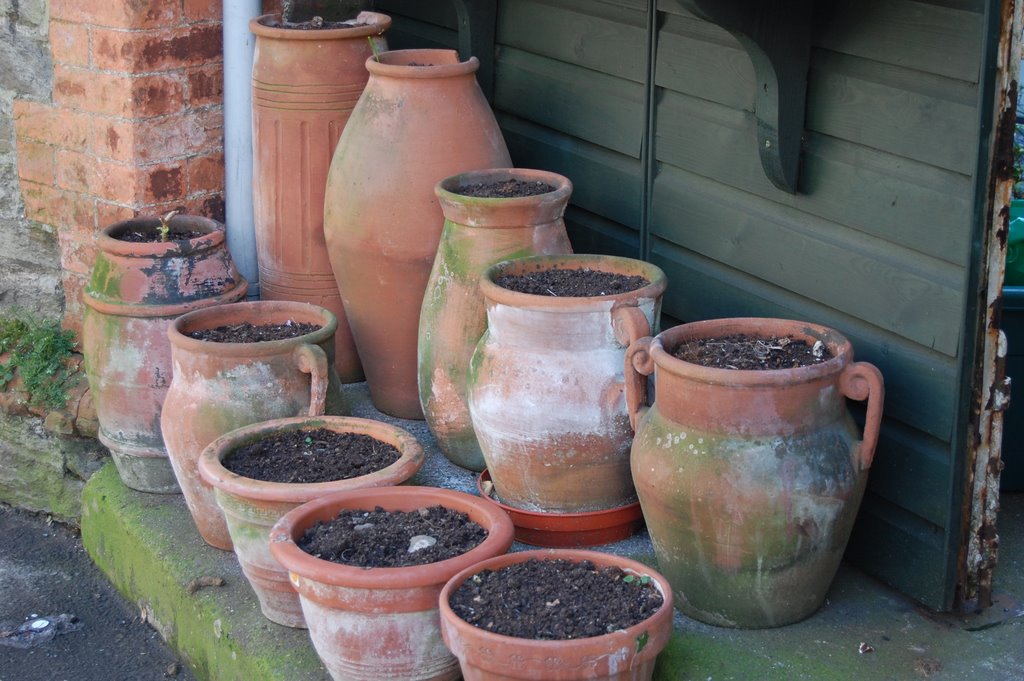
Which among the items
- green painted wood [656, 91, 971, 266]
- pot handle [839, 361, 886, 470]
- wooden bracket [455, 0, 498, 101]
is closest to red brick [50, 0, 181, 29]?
wooden bracket [455, 0, 498, 101]

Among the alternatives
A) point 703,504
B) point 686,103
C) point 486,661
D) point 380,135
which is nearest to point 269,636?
point 486,661

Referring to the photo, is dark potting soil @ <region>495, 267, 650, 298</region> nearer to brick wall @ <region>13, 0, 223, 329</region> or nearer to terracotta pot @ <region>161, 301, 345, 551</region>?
terracotta pot @ <region>161, 301, 345, 551</region>

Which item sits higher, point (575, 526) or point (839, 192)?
point (839, 192)

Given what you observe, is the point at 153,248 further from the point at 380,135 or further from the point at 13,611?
the point at 13,611

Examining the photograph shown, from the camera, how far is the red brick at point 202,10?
3.56 m

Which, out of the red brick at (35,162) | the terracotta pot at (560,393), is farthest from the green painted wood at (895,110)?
the red brick at (35,162)

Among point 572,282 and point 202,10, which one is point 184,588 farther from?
point 202,10

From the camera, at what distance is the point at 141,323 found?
10.5ft

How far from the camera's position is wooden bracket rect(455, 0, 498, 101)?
3.69m

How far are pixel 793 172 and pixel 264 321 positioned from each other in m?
1.34

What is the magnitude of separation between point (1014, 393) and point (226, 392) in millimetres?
1878

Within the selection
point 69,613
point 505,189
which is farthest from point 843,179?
point 69,613

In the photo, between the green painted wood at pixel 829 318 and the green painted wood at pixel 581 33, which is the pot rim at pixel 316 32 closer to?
the green painted wood at pixel 581 33

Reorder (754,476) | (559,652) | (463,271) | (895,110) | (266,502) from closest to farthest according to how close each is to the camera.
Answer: (559,652)
(754,476)
(895,110)
(266,502)
(463,271)
